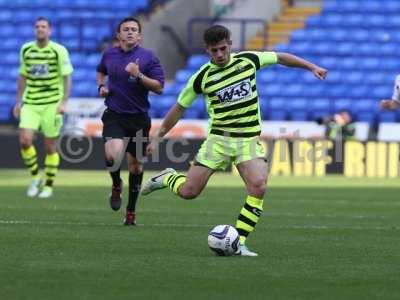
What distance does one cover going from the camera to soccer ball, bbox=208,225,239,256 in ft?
32.2

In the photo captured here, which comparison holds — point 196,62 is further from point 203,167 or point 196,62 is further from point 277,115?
point 203,167

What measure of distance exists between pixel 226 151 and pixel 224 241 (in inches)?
38.7

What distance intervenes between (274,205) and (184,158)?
9.16 metres

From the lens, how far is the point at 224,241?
9.81m

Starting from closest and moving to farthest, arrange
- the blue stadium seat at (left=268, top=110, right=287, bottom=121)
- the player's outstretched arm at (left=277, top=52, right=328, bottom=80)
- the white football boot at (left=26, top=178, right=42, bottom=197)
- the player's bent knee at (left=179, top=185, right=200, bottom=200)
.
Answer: the player's outstretched arm at (left=277, top=52, right=328, bottom=80)
the player's bent knee at (left=179, top=185, right=200, bottom=200)
the white football boot at (left=26, top=178, right=42, bottom=197)
the blue stadium seat at (left=268, top=110, right=287, bottom=121)

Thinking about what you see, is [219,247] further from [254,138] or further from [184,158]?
[184,158]

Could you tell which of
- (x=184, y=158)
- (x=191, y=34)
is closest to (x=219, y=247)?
(x=184, y=158)

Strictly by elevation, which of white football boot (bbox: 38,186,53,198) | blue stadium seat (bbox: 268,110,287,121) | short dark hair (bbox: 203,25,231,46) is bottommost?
white football boot (bbox: 38,186,53,198)

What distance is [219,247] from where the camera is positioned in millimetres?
9836

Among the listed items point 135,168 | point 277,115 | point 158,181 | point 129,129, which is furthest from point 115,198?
point 277,115

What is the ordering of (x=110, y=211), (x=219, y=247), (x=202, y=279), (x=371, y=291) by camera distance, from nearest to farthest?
(x=371, y=291) < (x=202, y=279) < (x=219, y=247) < (x=110, y=211)

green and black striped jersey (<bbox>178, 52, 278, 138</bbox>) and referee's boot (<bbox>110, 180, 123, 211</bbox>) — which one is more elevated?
green and black striped jersey (<bbox>178, 52, 278, 138</bbox>)

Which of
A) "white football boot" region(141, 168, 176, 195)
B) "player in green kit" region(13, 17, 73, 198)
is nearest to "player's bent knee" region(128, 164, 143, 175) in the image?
"white football boot" region(141, 168, 176, 195)

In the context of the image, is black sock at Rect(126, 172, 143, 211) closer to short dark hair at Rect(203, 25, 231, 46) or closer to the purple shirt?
the purple shirt
